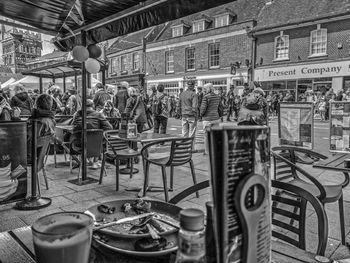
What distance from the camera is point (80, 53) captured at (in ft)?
14.8

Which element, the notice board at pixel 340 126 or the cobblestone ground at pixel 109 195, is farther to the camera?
the notice board at pixel 340 126

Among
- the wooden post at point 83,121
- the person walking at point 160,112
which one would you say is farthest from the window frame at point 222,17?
the wooden post at point 83,121

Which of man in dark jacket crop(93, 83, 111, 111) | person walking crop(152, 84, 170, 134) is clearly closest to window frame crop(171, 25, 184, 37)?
person walking crop(152, 84, 170, 134)

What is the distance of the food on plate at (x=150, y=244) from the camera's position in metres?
0.92

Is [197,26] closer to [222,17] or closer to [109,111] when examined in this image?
[222,17]

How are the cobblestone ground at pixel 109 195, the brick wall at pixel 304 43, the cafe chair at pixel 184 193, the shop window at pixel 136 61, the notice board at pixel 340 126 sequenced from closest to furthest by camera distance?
the cafe chair at pixel 184 193
the cobblestone ground at pixel 109 195
the notice board at pixel 340 126
the brick wall at pixel 304 43
the shop window at pixel 136 61

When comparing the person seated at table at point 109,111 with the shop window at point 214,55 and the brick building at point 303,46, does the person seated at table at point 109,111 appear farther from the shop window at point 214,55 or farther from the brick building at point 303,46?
the shop window at point 214,55

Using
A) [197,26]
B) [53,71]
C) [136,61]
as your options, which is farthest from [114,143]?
[136,61]

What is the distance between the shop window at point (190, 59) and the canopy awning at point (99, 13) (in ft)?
72.4

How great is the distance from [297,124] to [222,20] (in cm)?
2201

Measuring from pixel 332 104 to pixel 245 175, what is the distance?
11.9ft

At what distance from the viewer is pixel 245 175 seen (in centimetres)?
64

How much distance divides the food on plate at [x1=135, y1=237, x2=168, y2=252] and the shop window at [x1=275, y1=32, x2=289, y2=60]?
74.4 feet

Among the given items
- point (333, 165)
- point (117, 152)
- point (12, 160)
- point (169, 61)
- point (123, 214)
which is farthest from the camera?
point (169, 61)
